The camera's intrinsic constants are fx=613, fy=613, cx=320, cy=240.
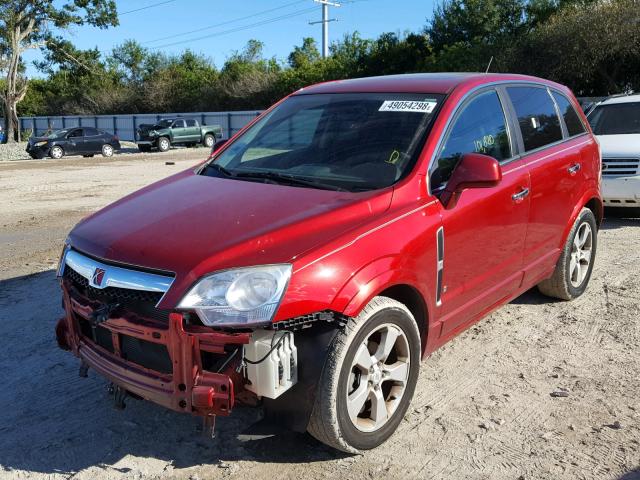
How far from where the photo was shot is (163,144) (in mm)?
32844

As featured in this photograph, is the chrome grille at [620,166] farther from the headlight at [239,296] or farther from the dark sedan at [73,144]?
the dark sedan at [73,144]

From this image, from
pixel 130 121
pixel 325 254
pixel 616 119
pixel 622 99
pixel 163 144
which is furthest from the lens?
pixel 130 121

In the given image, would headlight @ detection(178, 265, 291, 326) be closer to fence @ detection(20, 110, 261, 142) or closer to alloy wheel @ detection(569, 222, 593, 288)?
alloy wheel @ detection(569, 222, 593, 288)

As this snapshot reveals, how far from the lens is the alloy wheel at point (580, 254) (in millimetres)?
5141

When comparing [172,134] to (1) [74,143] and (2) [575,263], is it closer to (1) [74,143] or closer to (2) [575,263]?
(1) [74,143]

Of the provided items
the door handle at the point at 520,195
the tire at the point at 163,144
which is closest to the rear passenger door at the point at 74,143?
the tire at the point at 163,144

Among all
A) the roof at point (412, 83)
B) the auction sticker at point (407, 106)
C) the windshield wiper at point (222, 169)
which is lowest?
the windshield wiper at point (222, 169)

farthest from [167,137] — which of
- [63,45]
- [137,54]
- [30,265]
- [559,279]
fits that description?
[137,54]

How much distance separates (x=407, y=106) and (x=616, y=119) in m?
6.90

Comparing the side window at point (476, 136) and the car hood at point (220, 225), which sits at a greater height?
the side window at point (476, 136)

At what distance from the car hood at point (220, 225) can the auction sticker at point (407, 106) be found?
2.55 ft

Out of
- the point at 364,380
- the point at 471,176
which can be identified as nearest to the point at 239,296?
the point at 364,380

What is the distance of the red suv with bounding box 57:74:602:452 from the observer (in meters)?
2.64

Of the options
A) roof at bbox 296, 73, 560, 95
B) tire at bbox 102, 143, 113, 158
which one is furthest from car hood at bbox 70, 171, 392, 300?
tire at bbox 102, 143, 113, 158
